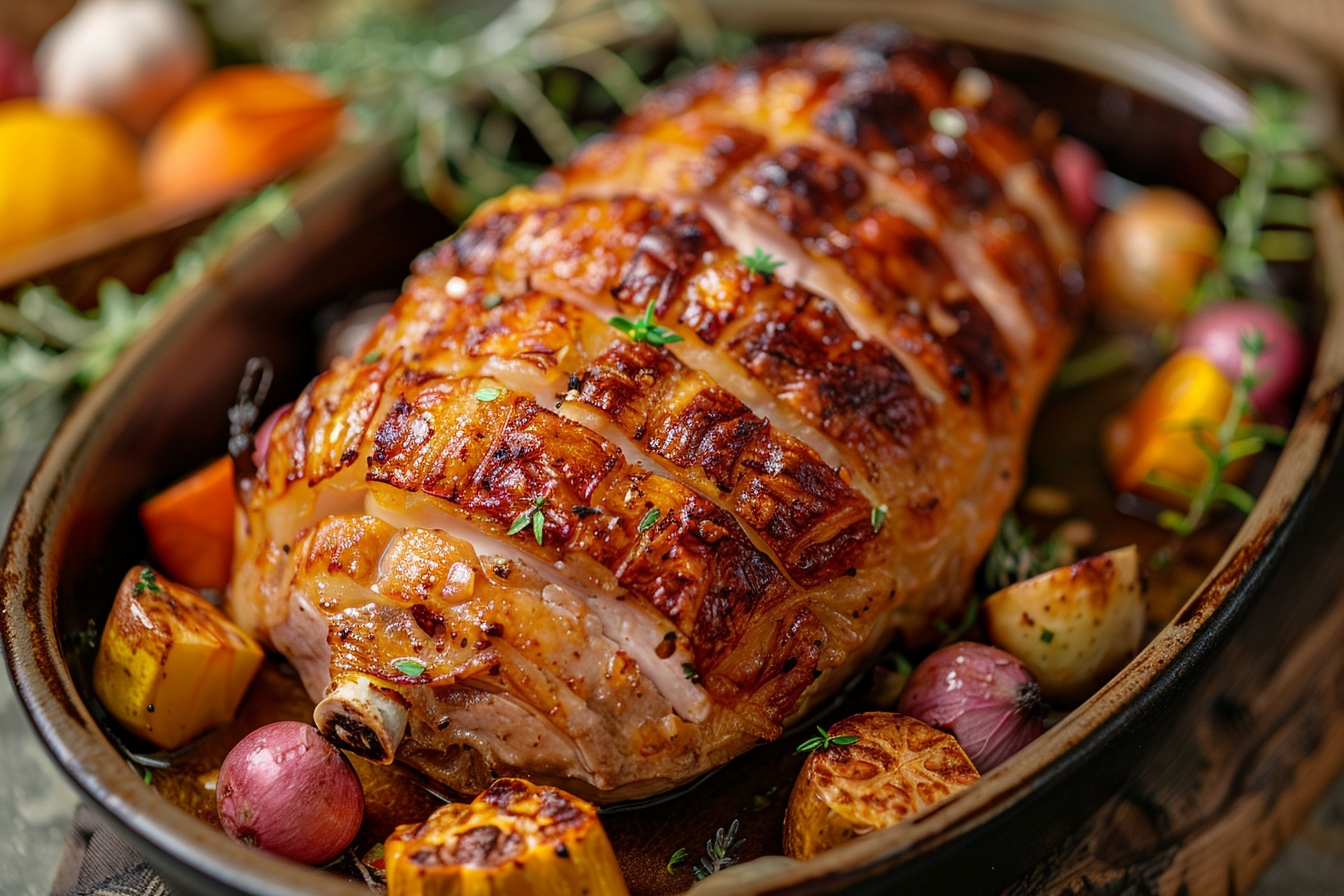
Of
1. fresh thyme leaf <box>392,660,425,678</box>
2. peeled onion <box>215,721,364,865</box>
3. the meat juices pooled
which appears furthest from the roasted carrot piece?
fresh thyme leaf <box>392,660,425,678</box>

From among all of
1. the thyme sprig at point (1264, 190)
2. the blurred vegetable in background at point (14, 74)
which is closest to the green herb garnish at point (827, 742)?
the thyme sprig at point (1264, 190)

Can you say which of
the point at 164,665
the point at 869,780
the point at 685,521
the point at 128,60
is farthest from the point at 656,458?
the point at 128,60

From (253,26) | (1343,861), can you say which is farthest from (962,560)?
(253,26)

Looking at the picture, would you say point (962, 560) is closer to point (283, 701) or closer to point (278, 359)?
point (283, 701)

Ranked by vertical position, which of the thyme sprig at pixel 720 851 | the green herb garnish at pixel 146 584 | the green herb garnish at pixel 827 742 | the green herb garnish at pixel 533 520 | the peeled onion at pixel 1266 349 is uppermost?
the green herb garnish at pixel 533 520

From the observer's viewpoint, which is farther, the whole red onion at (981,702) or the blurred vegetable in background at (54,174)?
the blurred vegetable in background at (54,174)

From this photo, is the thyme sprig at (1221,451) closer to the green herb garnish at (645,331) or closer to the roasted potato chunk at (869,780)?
the roasted potato chunk at (869,780)
